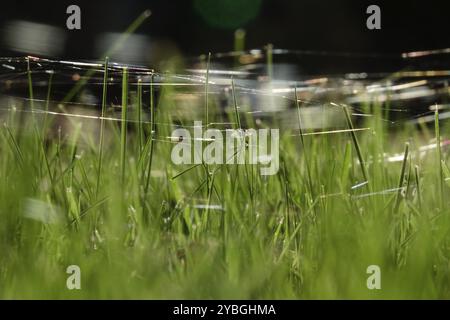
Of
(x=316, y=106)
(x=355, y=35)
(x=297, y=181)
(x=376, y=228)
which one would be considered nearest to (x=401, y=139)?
(x=316, y=106)

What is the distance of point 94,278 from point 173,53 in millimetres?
2977

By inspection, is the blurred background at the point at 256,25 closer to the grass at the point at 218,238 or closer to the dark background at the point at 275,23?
the dark background at the point at 275,23

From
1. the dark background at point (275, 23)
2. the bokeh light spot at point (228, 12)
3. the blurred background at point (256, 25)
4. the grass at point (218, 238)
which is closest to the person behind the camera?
the grass at point (218, 238)

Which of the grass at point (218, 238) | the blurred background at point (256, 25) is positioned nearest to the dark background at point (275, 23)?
the blurred background at point (256, 25)

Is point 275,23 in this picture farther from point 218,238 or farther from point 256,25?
point 218,238

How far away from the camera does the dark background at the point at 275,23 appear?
3.87m

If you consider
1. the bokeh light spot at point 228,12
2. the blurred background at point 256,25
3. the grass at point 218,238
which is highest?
the bokeh light spot at point 228,12

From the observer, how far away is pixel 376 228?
85 cm

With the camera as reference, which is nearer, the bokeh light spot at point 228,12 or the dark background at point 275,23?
the dark background at point 275,23

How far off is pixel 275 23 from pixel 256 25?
5.1 inches

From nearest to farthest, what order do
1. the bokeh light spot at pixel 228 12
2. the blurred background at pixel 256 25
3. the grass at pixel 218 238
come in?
the grass at pixel 218 238 < the blurred background at pixel 256 25 < the bokeh light spot at pixel 228 12

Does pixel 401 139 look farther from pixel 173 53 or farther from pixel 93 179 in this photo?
pixel 173 53

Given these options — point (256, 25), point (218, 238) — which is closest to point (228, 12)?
point (256, 25)

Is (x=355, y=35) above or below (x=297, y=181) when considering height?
above
